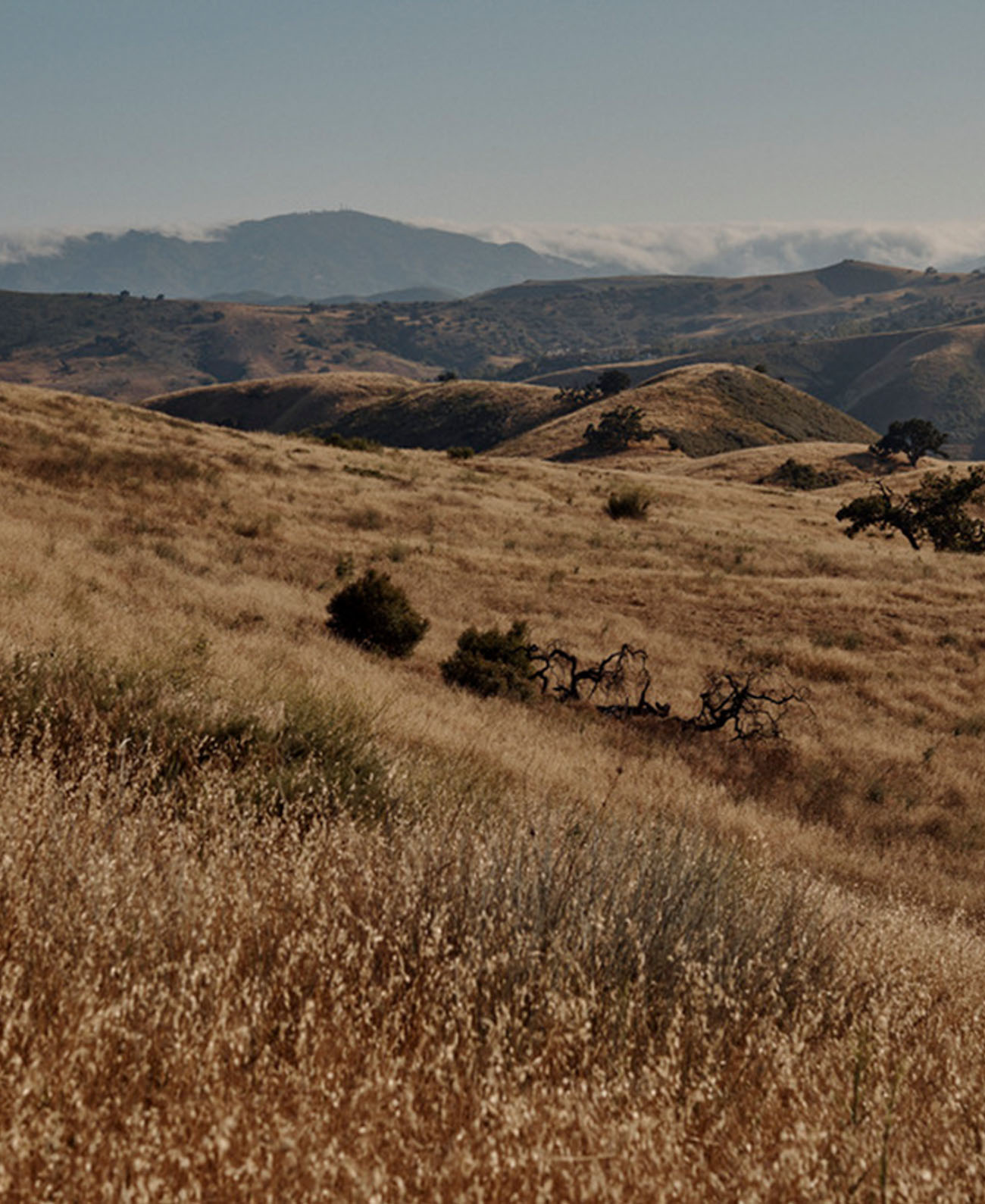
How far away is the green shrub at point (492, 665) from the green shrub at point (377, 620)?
109 centimetres

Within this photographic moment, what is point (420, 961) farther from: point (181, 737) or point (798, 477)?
point (798, 477)

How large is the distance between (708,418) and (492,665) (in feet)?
307

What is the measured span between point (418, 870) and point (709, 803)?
717 centimetres

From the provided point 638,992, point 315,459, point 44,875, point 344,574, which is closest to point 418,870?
point 638,992

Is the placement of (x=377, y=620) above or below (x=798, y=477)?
below

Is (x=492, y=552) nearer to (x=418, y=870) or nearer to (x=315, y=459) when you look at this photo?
(x=315, y=459)

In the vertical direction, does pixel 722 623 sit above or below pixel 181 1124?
below

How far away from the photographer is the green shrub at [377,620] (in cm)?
1634

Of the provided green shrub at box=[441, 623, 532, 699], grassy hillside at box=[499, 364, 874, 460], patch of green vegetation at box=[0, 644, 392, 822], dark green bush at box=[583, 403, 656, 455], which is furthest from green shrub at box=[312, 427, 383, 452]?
patch of green vegetation at box=[0, 644, 392, 822]

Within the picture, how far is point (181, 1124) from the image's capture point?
2297mm

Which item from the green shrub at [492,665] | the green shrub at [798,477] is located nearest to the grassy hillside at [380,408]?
the green shrub at [798,477]

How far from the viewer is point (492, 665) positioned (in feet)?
49.9

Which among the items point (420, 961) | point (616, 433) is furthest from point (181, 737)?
point (616, 433)

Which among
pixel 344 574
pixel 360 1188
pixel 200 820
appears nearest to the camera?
pixel 360 1188
